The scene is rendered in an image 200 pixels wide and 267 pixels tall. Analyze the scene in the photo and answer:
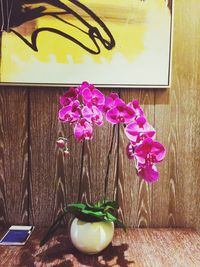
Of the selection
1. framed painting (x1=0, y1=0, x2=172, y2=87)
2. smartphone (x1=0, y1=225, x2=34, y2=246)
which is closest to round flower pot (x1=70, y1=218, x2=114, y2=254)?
smartphone (x1=0, y1=225, x2=34, y2=246)

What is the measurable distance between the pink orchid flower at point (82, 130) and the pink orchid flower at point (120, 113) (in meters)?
0.08

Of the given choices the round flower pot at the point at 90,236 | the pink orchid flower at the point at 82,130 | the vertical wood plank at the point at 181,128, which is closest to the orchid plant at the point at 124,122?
the pink orchid flower at the point at 82,130

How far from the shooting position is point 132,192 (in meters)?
1.44

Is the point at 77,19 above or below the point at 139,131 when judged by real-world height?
above

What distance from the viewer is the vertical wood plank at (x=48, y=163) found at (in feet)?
4.61

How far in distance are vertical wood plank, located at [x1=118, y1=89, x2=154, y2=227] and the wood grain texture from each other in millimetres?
442

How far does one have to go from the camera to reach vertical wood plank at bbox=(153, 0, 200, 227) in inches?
55.2

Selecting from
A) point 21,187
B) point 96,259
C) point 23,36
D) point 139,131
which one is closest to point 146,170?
point 139,131

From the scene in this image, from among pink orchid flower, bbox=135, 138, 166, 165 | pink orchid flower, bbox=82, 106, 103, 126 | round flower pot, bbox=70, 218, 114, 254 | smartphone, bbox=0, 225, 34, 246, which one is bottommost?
smartphone, bbox=0, 225, 34, 246

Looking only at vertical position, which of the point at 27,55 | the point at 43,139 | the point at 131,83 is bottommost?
the point at 43,139

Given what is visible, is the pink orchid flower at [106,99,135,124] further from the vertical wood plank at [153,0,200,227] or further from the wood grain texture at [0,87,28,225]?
the wood grain texture at [0,87,28,225]

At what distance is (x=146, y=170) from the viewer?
1.02 metres

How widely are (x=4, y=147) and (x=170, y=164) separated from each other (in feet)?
2.53

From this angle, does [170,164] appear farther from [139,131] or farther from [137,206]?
[139,131]
